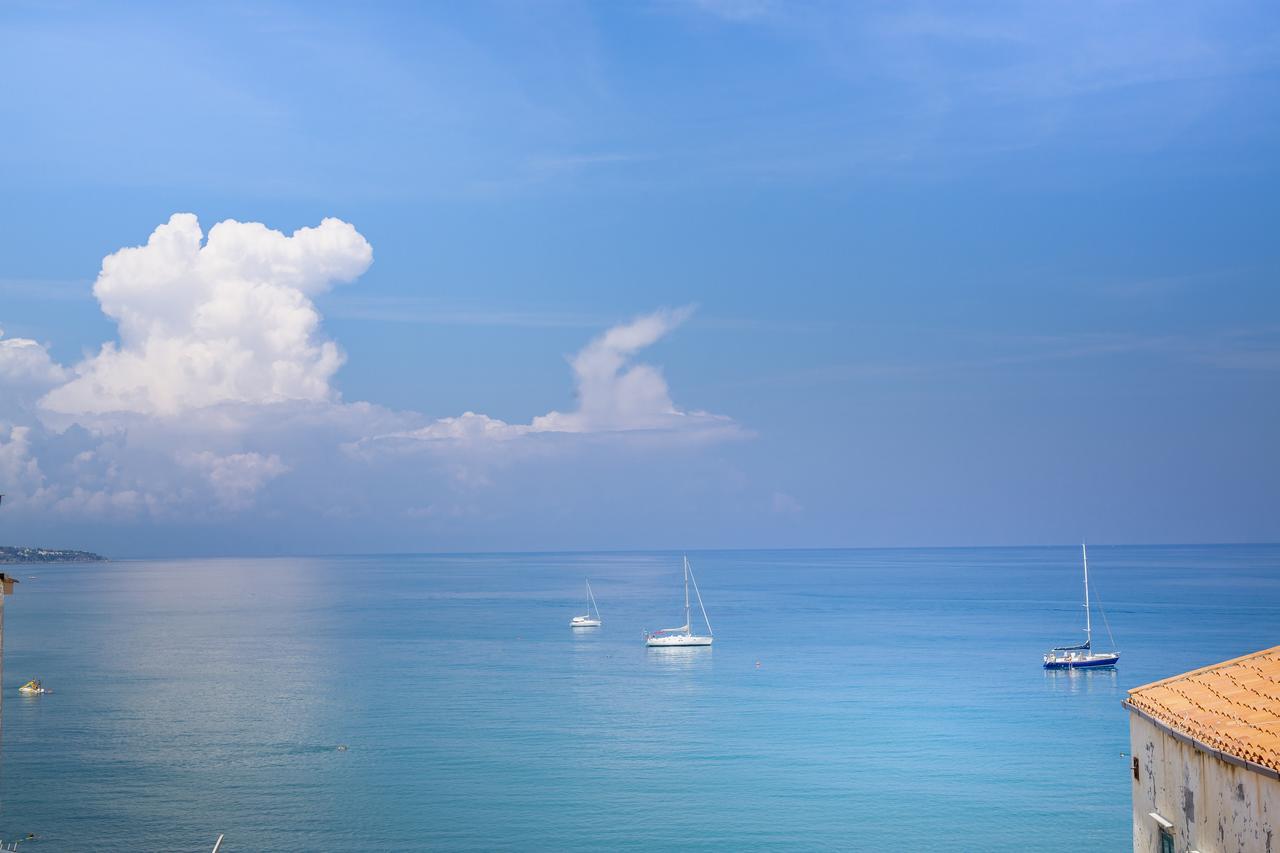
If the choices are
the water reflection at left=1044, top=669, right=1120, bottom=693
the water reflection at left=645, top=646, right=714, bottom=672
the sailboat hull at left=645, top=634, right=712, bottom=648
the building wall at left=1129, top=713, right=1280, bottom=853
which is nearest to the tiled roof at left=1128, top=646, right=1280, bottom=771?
the building wall at left=1129, top=713, right=1280, bottom=853

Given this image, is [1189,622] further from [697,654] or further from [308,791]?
[308,791]

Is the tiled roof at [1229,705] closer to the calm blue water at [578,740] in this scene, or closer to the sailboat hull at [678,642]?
the calm blue water at [578,740]

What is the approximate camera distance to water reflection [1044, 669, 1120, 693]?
83125 mm

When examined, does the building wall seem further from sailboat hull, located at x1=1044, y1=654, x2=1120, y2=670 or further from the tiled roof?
sailboat hull, located at x1=1044, y1=654, x2=1120, y2=670

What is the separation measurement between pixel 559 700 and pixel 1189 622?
86490mm

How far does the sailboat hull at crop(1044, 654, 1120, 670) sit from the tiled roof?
72558mm

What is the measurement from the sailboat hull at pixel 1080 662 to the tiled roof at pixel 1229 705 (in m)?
72.6

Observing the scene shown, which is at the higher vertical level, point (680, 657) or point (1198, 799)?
point (680, 657)

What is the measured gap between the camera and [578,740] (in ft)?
209

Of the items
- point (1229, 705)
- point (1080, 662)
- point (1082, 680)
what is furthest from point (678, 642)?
point (1229, 705)

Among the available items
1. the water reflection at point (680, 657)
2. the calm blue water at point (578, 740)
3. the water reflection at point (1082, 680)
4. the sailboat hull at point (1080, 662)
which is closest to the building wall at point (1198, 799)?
the calm blue water at point (578, 740)

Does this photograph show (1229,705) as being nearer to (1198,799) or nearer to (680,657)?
(1198,799)

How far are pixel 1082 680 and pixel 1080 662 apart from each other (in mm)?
5441

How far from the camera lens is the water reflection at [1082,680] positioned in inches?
3273
